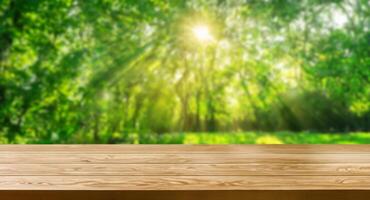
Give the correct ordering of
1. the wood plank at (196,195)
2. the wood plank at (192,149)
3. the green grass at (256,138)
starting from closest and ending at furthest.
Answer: the wood plank at (196,195) < the wood plank at (192,149) < the green grass at (256,138)

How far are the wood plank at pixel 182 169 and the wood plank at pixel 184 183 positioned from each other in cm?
6

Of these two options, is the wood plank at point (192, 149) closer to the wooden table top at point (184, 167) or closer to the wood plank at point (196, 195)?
the wooden table top at point (184, 167)

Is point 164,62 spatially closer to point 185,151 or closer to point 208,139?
point 208,139

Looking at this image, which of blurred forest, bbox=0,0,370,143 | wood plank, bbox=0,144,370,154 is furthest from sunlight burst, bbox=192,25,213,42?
wood plank, bbox=0,144,370,154

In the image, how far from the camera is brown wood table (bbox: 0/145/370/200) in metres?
1.21

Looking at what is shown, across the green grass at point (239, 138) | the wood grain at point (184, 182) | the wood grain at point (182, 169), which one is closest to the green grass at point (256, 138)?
the green grass at point (239, 138)

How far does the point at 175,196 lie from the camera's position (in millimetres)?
1224

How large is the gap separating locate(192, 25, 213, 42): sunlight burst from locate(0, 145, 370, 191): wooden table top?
1.92 meters

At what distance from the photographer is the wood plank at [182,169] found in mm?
1416

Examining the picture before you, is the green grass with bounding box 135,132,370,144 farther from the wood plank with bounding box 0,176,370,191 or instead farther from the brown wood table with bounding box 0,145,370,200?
the wood plank with bounding box 0,176,370,191

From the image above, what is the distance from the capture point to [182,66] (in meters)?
3.76

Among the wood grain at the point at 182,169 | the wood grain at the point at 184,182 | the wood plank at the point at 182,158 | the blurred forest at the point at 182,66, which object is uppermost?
the blurred forest at the point at 182,66

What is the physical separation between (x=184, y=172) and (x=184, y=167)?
9 cm

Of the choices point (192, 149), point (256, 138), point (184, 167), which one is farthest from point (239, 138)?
point (184, 167)
